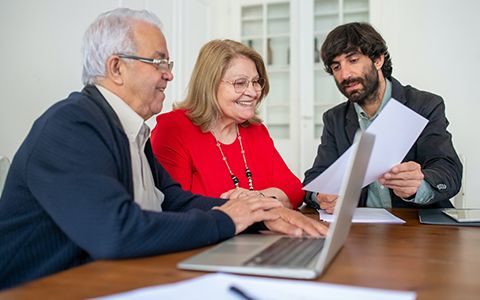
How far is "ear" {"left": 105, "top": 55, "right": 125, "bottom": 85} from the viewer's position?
123 centimetres

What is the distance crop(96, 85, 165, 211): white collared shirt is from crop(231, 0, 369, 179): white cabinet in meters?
3.38

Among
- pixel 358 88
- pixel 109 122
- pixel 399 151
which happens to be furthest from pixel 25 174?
pixel 358 88

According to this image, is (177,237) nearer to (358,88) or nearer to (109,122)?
(109,122)

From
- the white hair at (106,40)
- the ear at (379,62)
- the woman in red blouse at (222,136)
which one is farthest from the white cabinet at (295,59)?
the white hair at (106,40)

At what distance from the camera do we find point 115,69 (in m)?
1.25

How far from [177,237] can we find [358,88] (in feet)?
5.37

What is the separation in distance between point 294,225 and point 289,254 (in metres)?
0.31

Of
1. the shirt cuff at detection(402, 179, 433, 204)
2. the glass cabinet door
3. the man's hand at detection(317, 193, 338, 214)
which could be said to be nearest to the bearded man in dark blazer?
the man's hand at detection(317, 193, 338, 214)

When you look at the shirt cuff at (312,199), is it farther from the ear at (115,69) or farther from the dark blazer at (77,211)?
the ear at (115,69)

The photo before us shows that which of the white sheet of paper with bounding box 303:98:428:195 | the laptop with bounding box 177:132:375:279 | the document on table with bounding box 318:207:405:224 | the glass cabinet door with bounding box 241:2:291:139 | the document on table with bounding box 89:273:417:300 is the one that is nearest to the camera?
the document on table with bounding box 89:273:417:300

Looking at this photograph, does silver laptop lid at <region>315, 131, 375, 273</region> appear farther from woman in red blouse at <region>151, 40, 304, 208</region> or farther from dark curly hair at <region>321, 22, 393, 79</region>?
dark curly hair at <region>321, 22, 393, 79</region>

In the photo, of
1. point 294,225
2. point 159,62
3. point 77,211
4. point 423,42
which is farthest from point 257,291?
point 423,42

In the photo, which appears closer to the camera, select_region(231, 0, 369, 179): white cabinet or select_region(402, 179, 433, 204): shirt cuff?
select_region(402, 179, 433, 204): shirt cuff

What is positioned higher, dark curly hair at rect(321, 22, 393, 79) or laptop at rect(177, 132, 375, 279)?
dark curly hair at rect(321, 22, 393, 79)
